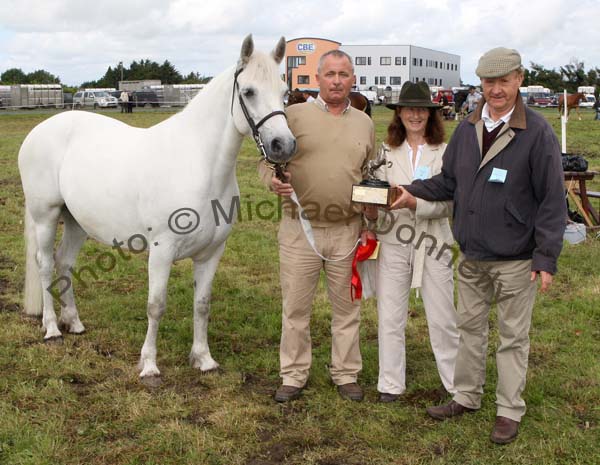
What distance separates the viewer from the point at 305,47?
197 ft

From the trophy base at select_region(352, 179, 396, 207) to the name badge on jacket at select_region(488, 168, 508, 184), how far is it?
58cm

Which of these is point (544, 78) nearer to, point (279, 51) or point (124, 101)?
point (124, 101)

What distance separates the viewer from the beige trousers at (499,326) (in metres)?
3.46

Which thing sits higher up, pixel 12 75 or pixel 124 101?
pixel 12 75

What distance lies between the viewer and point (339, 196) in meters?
3.90

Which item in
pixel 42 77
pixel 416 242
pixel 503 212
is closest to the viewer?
pixel 503 212

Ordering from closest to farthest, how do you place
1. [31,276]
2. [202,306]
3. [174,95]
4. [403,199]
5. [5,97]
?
[403,199]
[202,306]
[31,276]
[5,97]
[174,95]

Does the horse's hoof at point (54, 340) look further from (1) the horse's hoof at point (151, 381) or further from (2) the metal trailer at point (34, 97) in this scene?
(2) the metal trailer at point (34, 97)

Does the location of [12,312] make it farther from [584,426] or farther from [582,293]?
[582,293]

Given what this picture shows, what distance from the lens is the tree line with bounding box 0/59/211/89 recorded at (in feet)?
280

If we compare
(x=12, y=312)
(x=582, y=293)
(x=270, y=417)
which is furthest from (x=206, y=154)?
(x=582, y=293)

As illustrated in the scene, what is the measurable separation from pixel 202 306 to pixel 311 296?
37.1 inches

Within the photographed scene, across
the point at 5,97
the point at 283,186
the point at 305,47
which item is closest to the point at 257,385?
the point at 283,186

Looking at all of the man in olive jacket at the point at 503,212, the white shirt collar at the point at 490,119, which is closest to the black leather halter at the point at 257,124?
the man in olive jacket at the point at 503,212
